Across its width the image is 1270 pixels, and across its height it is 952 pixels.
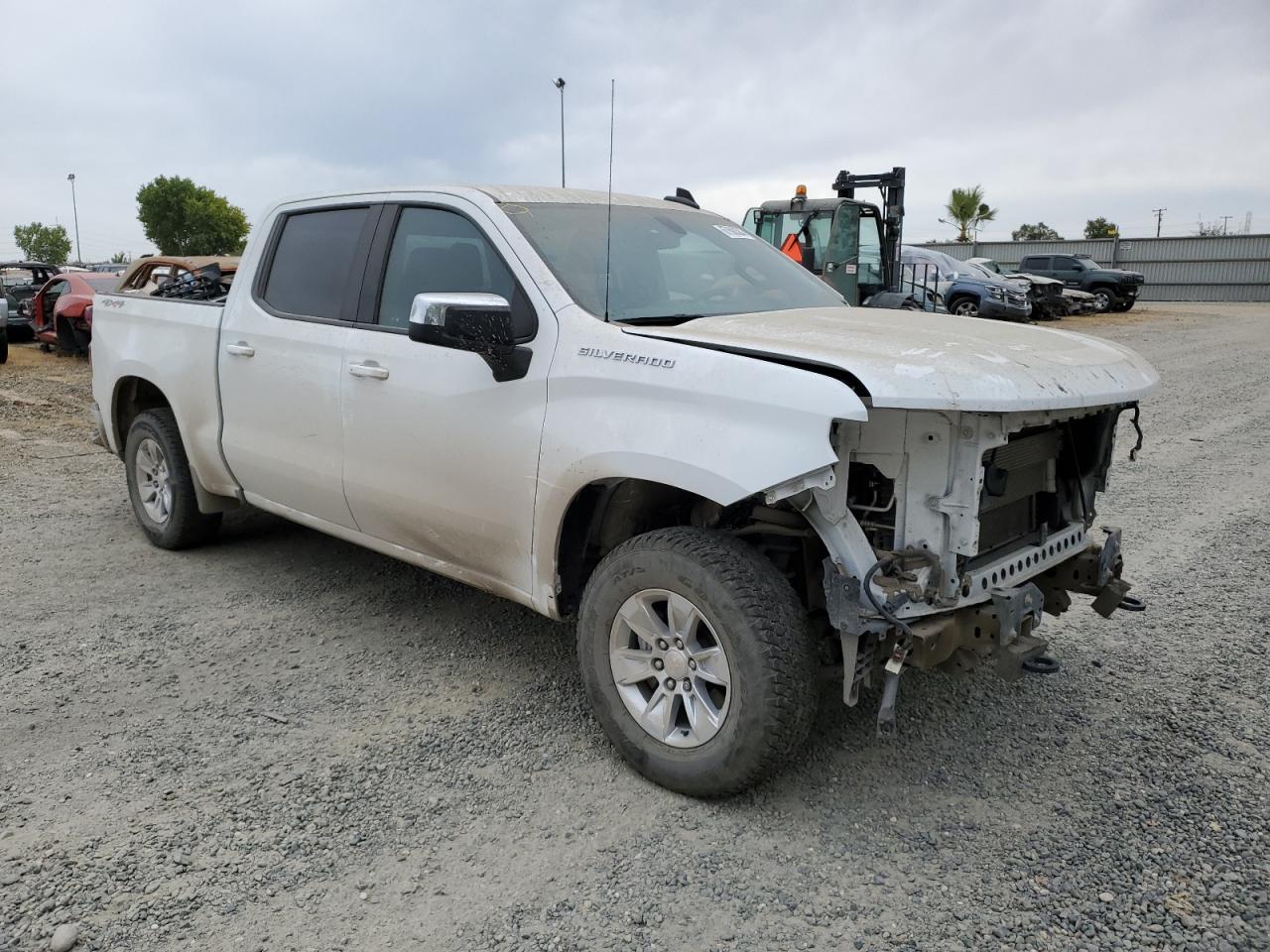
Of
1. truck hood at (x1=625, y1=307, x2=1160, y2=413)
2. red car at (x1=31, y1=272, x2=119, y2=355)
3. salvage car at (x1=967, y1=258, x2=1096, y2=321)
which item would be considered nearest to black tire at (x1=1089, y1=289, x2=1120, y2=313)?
salvage car at (x1=967, y1=258, x2=1096, y2=321)

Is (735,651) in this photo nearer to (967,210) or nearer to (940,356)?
(940,356)

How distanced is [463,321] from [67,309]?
14.7m

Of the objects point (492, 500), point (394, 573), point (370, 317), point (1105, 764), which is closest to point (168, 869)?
point (492, 500)

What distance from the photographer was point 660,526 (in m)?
3.67

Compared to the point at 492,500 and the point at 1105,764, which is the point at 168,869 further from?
the point at 1105,764

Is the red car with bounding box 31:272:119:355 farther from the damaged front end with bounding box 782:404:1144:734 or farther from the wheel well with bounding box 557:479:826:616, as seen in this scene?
the damaged front end with bounding box 782:404:1144:734

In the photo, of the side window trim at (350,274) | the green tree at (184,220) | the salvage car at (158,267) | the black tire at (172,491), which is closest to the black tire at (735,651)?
the side window trim at (350,274)

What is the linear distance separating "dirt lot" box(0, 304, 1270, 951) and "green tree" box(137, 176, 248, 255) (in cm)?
7144

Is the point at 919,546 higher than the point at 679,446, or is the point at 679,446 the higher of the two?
the point at 679,446

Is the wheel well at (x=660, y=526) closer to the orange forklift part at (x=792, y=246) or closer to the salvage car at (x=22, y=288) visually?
the orange forklift part at (x=792, y=246)

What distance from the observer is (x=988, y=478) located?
3.11 metres

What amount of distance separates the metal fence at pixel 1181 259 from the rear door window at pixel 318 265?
3528 centimetres

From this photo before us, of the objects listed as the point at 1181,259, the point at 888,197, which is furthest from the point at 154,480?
the point at 1181,259

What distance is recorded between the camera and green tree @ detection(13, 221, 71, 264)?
295 ft
